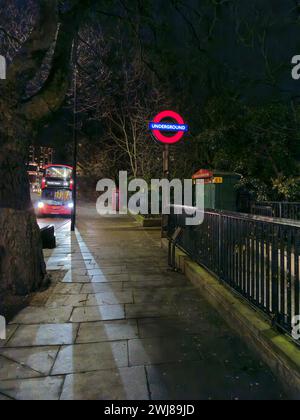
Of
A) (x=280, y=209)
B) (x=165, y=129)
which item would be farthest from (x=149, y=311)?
(x=165, y=129)

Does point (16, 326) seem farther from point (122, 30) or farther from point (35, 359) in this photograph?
point (122, 30)

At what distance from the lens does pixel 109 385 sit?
9.97 ft

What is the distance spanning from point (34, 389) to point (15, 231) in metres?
3.14

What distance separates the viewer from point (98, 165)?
3147cm

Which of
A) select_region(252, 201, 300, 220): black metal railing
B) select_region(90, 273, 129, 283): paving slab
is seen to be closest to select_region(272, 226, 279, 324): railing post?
select_region(90, 273, 129, 283): paving slab

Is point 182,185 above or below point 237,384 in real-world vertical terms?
above

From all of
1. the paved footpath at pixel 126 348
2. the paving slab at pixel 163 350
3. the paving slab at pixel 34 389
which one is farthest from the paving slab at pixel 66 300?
the paving slab at pixel 34 389

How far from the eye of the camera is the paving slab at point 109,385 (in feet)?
9.43

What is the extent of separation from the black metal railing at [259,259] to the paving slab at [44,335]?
220 centimetres

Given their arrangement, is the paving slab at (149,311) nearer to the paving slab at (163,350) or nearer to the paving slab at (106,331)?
the paving slab at (106,331)

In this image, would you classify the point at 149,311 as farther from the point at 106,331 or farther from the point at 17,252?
the point at 17,252

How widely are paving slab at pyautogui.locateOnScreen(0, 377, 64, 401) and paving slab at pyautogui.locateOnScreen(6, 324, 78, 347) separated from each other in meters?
0.77
